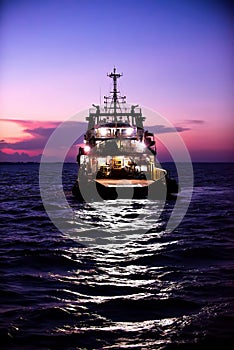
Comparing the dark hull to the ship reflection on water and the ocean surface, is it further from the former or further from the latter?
the ocean surface

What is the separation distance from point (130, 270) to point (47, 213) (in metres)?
15.1

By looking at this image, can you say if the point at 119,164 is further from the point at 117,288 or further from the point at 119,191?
the point at 117,288

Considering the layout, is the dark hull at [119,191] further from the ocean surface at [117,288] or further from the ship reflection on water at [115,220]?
the ocean surface at [117,288]

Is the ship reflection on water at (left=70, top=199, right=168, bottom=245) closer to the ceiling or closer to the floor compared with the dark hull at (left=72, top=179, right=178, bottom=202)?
closer to the floor

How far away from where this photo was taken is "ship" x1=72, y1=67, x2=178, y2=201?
28.7m

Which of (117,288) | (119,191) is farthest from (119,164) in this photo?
(117,288)

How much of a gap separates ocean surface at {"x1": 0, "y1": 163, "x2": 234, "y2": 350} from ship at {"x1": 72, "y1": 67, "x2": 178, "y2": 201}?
32.3 feet

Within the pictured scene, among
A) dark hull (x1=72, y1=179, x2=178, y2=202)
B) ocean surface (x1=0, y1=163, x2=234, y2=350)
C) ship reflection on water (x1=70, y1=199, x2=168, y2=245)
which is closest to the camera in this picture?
ocean surface (x1=0, y1=163, x2=234, y2=350)

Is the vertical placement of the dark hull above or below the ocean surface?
above

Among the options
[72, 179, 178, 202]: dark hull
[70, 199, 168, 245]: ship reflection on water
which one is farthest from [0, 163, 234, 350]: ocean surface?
[72, 179, 178, 202]: dark hull

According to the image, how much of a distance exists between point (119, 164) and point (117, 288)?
30.2 meters

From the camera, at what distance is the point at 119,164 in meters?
39.3

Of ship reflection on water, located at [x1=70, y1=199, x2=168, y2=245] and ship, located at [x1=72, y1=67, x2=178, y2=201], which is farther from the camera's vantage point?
ship, located at [x1=72, y1=67, x2=178, y2=201]

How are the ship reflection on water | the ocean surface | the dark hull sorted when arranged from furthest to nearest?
the dark hull < the ship reflection on water < the ocean surface
